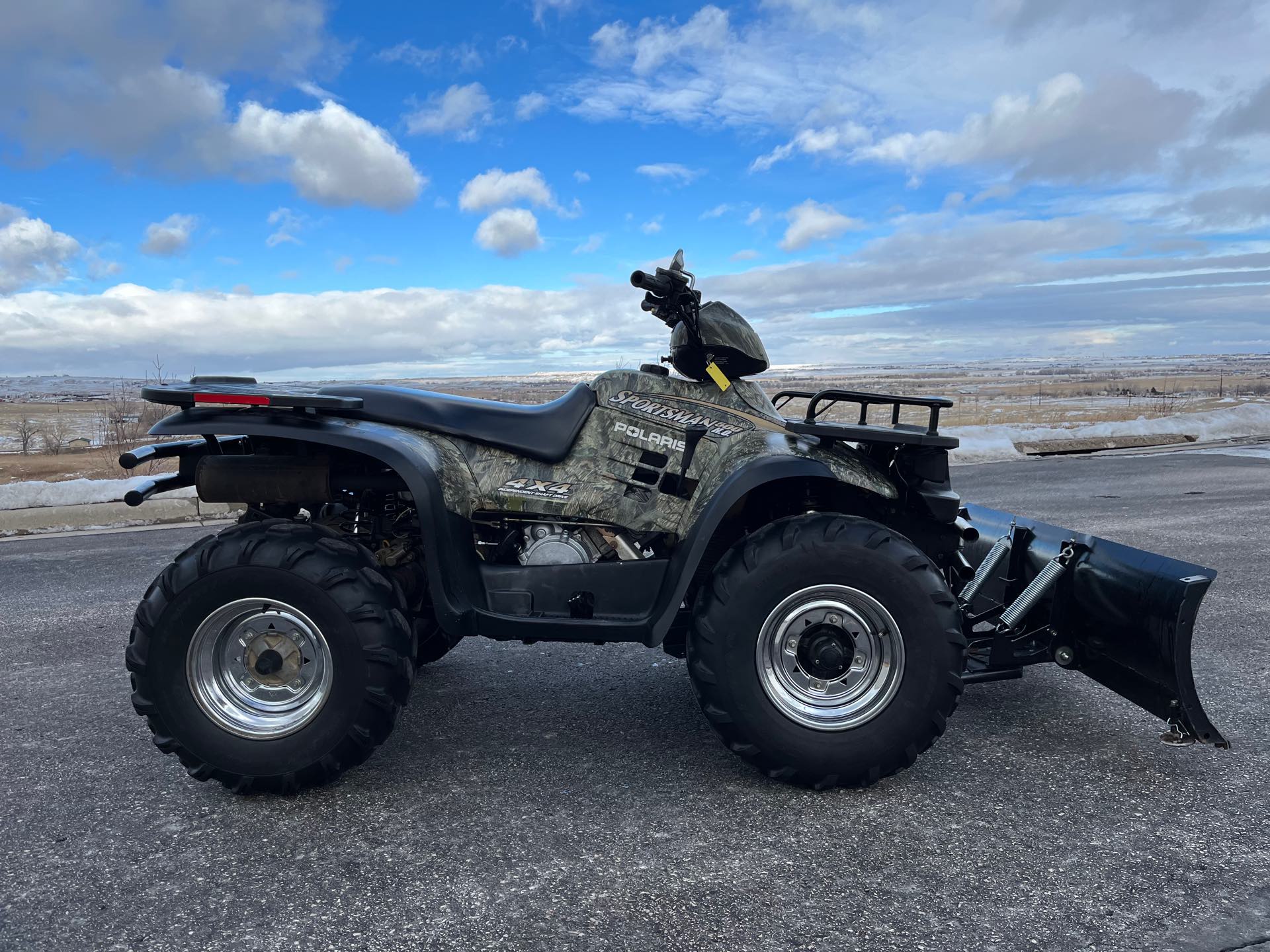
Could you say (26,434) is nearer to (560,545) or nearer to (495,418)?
(495,418)

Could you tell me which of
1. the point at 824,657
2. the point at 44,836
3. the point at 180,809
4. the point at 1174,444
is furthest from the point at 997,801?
the point at 1174,444

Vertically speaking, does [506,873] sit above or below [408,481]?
below

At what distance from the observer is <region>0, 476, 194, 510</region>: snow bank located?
9.20 metres

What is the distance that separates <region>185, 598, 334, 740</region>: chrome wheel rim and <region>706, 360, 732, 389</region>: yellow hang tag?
1801mm

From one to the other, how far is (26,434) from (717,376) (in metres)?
21.0

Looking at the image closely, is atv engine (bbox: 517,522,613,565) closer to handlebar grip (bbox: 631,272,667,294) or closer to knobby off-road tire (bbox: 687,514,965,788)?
knobby off-road tire (bbox: 687,514,965,788)

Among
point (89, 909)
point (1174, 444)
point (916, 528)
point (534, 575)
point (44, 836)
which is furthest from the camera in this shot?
point (1174, 444)

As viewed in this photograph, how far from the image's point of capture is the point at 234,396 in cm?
319

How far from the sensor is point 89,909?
8.26ft

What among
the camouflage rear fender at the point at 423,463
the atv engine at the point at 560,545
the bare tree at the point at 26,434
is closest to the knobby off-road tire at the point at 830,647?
the atv engine at the point at 560,545

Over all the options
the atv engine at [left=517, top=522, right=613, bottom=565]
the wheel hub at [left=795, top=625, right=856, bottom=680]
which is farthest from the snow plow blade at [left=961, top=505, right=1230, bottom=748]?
the atv engine at [left=517, top=522, right=613, bottom=565]

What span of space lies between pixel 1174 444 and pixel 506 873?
1730 cm

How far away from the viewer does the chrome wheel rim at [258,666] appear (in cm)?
321

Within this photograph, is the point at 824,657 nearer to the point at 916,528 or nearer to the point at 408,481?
the point at 916,528
